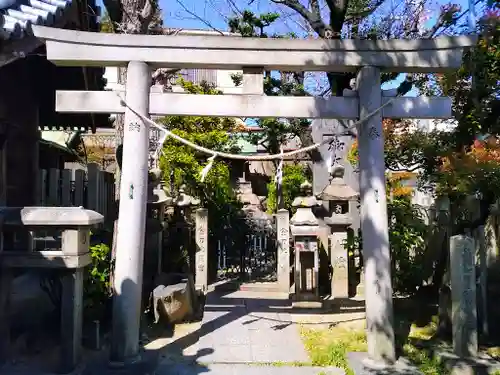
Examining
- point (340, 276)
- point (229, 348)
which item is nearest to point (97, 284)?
point (229, 348)

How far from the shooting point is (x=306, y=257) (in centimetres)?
862

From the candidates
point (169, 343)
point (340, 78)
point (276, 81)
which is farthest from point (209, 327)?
point (276, 81)

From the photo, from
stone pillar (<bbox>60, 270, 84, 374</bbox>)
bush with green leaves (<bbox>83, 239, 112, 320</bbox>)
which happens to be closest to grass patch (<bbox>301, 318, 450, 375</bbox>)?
stone pillar (<bbox>60, 270, 84, 374</bbox>)

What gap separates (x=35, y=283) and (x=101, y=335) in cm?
126

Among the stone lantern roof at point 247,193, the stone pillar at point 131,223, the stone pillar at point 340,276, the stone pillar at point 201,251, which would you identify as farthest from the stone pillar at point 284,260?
the stone lantern roof at point 247,193

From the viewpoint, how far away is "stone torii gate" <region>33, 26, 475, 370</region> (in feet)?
17.5

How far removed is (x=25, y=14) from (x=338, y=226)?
647 centimetres

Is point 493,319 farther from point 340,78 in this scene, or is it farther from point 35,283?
point 35,283

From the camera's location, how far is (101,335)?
6.36 metres

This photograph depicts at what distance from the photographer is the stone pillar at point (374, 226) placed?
5332 millimetres

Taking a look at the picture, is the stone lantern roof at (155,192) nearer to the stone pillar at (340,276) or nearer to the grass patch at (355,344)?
the stone pillar at (340,276)

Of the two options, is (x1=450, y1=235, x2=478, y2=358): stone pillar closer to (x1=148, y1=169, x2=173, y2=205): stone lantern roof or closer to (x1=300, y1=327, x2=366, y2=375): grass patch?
(x1=300, y1=327, x2=366, y2=375): grass patch

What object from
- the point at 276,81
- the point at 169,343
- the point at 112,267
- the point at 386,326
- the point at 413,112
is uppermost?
the point at 276,81

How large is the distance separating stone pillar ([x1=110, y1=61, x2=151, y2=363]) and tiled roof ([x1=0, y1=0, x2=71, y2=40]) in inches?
46.3
